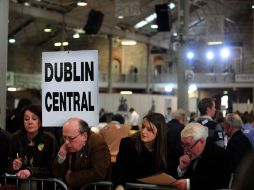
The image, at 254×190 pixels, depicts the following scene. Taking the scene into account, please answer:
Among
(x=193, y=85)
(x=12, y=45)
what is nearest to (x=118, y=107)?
(x=193, y=85)

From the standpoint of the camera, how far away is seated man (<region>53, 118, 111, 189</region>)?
4.33 meters

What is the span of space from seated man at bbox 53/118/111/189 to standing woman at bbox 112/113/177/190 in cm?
15

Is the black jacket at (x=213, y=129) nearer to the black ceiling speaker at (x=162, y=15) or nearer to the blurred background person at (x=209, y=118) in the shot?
the blurred background person at (x=209, y=118)

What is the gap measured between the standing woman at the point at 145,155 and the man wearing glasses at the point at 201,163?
8.5 inches

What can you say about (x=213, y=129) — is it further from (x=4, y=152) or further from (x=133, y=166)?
(x=4, y=152)

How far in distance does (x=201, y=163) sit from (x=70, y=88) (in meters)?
1.40

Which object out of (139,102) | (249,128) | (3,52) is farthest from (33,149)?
(139,102)

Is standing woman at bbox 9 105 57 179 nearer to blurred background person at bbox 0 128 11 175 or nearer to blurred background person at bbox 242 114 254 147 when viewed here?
blurred background person at bbox 0 128 11 175

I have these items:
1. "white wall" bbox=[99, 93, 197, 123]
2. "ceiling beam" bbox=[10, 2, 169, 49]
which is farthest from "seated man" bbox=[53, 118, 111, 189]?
"white wall" bbox=[99, 93, 197, 123]

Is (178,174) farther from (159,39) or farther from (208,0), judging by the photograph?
(159,39)

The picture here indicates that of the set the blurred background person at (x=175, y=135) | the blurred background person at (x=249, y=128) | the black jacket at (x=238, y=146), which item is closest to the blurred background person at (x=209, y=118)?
the blurred background person at (x=175, y=135)

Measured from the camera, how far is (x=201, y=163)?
4094 millimetres

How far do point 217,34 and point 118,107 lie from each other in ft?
22.2

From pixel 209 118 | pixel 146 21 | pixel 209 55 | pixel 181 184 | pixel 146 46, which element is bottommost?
pixel 181 184
